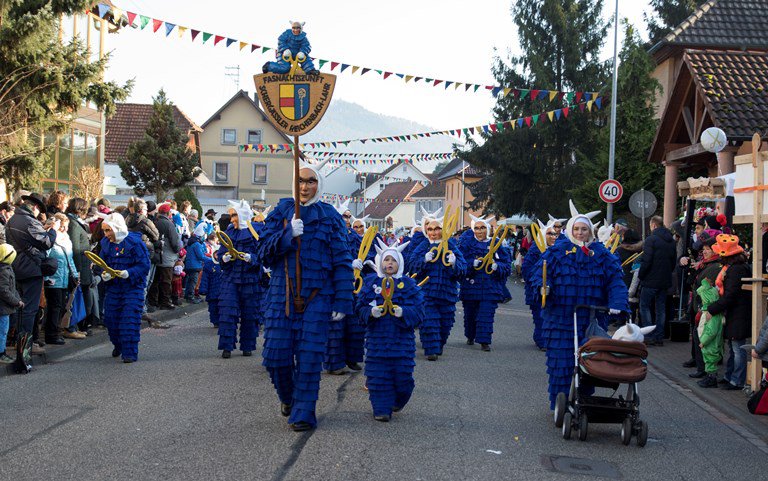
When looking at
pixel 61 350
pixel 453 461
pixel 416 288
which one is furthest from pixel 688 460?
pixel 61 350

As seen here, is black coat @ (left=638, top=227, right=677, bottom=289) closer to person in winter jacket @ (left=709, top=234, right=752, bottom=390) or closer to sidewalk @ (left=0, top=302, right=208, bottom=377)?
person in winter jacket @ (left=709, top=234, right=752, bottom=390)

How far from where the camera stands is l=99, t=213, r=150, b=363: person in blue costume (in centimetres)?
1151

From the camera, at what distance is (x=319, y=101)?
8375mm

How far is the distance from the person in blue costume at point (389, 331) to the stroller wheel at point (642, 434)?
202 cm

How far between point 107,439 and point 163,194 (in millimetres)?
40305

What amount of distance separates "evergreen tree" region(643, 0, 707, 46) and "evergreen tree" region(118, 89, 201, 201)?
23602mm

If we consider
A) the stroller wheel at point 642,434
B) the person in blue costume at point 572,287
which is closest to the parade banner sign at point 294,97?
the person in blue costume at point 572,287

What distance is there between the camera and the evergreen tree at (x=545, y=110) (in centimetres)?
4219

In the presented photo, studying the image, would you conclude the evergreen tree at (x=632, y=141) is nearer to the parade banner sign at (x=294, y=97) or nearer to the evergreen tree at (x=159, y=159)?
the evergreen tree at (x=159, y=159)

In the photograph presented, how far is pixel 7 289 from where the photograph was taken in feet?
33.3

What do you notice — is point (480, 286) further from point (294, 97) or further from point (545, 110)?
point (545, 110)

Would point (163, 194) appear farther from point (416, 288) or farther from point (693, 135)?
point (416, 288)

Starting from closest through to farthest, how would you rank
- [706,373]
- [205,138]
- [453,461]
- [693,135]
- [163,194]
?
[453,461] → [706,373] → [693,135] → [163,194] → [205,138]

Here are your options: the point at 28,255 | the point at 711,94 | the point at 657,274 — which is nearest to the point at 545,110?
the point at 711,94
